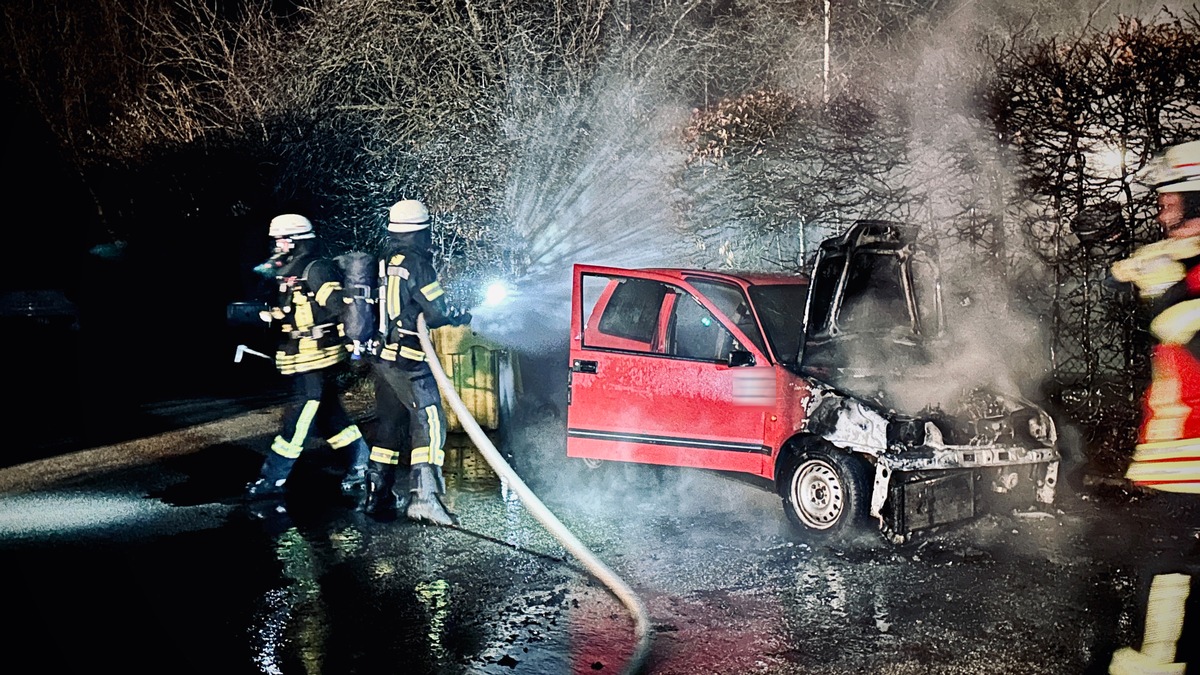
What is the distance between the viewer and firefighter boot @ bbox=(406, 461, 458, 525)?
712 cm

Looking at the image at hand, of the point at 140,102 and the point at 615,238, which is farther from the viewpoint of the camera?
the point at 140,102

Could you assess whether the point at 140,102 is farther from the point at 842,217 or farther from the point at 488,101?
the point at 842,217

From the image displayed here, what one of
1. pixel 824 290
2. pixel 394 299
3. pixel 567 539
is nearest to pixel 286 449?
pixel 394 299

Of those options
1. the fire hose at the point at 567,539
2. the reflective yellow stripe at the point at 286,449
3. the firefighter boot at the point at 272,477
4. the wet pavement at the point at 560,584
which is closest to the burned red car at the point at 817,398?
the wet pavement at the point at 560,584

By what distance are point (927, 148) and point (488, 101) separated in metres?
7.13

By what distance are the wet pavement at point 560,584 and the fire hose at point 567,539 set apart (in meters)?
0.07

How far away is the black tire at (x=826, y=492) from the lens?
6266 mm

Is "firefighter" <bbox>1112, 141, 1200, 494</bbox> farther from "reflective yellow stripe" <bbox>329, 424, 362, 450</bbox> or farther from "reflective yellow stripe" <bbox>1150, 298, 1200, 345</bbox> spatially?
"reflective yellow stripe" <bbox>329, 424, 362, 450</bbox>

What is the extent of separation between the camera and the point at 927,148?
28.6ft

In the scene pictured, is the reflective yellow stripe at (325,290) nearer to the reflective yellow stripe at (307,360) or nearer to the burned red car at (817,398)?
the reflective yellow stripe at (307,360)

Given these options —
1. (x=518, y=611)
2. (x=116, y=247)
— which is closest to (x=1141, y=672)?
(x=518, y=611)

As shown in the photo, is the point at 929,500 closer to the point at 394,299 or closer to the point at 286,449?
the point at 394,299

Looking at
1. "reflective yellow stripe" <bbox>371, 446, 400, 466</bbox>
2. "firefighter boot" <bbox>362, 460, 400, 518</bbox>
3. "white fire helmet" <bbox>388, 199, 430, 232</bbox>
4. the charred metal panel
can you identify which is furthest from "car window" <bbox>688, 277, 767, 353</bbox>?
"firefighter boot" <bbox>362, 460, 400, 518</bbox>

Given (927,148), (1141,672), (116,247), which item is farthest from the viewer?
(116,247)
